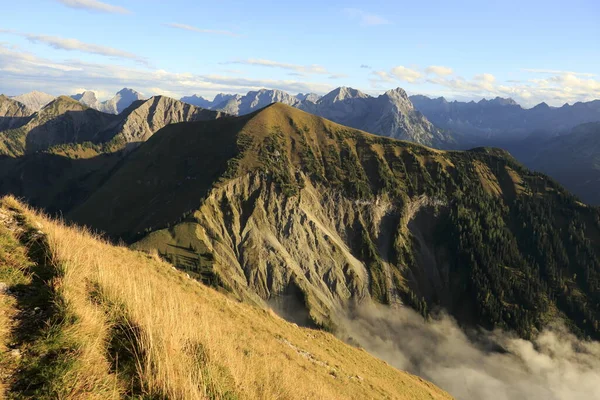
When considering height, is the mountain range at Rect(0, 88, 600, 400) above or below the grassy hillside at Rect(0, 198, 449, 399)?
below

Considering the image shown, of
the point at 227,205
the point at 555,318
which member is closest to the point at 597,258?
the point at 555,318

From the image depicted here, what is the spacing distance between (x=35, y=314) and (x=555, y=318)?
172085 millimetres

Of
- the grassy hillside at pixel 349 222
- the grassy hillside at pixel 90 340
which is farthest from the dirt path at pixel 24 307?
the grassy hillside at pixel 349 222

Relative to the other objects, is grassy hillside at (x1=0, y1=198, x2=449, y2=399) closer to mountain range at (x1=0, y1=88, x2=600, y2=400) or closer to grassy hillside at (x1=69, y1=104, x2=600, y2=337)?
mountain range at (x1=0, y1=88, x2=600, y2=400)

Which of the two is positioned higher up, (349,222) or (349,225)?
(349,222)

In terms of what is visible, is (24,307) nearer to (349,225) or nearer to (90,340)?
(90,340)

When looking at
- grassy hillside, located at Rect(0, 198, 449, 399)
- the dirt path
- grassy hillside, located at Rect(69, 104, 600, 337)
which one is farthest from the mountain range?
grassy hillside, located at Rect(0, 198, 449, 399)

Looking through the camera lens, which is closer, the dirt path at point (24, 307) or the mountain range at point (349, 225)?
the dirt path at point (24, 307)

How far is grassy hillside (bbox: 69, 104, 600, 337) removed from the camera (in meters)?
111

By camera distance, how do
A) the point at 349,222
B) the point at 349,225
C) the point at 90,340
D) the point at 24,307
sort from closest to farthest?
the point at 90,340
the point at 24,307
the point at 349,225
the point at 349,222

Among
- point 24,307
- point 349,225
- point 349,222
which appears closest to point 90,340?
point 24,307

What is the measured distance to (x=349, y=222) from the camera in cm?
13838

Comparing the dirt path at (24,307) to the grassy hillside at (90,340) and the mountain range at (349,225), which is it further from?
the mountain range at (349,225)

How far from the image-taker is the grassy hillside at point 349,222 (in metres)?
111
